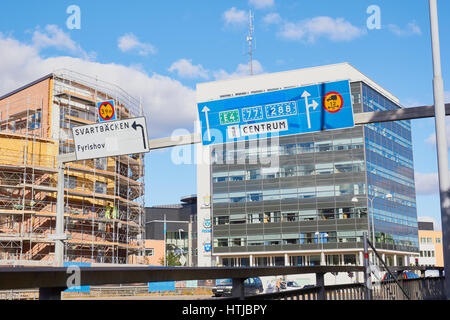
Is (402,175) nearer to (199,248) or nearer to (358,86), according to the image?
(358,86)

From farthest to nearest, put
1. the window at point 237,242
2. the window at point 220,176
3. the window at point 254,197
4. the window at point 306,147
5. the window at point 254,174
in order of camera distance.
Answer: the window at point 220,176 < the window at point 237,242 < the window at point 254,174 < the window at point 254,197 < the window at point 306,147

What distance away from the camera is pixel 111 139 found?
57.9 ft

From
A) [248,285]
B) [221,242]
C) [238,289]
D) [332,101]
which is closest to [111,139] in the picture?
[332,101]

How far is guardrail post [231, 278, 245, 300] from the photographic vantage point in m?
4.84

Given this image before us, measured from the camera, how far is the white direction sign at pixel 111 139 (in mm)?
17359

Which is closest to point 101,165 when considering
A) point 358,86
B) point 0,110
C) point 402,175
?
point 0,110

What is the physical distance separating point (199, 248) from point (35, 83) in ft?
155

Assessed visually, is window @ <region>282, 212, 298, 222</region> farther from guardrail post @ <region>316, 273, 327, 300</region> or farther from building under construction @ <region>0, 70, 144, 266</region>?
guardrail post @ <region>316, 273, 327, 300</region>

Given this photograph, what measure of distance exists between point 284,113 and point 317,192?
203 feet

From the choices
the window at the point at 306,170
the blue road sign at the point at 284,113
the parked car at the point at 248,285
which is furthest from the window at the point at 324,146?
the blue road sign at the point at 284,113

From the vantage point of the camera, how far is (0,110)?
61.0m

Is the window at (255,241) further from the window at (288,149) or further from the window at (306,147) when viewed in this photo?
the window at (306,147)

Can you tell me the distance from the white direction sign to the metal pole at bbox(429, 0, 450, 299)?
858 centimetres

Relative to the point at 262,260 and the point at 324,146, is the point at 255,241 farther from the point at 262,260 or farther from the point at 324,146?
the point at 324,146
